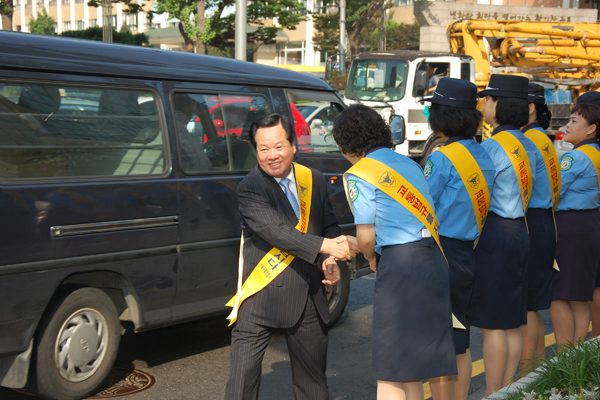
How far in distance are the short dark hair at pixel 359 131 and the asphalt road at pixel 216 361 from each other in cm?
190

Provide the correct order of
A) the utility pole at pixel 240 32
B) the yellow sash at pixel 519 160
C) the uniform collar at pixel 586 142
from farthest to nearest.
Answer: the utility pole at pixel 240 32 → the uniform collar at pixel 586 142 → the yellow sash at pixel 519 160

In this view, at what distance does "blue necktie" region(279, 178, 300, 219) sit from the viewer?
3439 millimetres

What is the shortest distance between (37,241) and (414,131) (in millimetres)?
12452

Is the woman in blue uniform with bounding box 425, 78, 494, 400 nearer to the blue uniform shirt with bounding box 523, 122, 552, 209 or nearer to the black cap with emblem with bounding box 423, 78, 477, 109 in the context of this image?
the black cap with emblem with bounding box 423, 78, 477, 109

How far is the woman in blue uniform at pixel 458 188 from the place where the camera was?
11.5ft

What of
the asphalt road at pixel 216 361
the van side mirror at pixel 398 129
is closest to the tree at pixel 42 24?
the van side mirror at pixel 398 129

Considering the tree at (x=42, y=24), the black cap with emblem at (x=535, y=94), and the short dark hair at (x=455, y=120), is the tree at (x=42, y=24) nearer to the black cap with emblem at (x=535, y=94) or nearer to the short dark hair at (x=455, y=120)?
the black cap with emblem at (x=535, y=94)

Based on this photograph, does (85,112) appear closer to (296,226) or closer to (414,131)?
(296,226)

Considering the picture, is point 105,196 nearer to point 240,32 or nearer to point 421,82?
point 240,32

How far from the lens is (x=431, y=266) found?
301 centimetres

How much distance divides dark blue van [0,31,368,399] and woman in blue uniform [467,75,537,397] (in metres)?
1.66

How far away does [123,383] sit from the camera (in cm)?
436

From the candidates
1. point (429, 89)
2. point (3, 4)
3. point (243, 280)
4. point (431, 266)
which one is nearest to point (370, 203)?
point (431, 266)

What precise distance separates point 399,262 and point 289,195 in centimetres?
76
